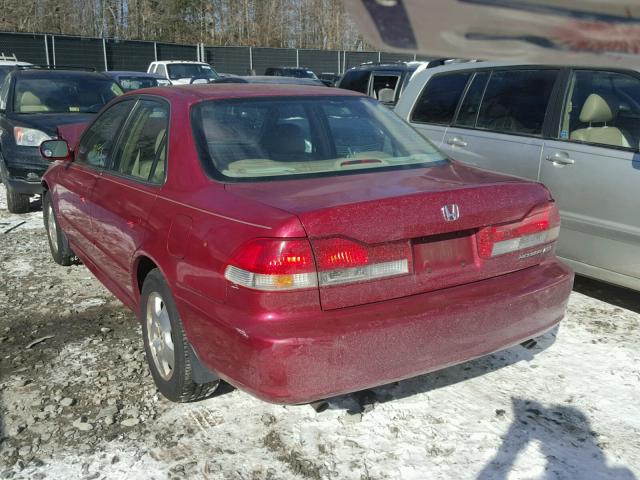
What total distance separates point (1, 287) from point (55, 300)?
2.01 feet

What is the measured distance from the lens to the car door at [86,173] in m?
4.22

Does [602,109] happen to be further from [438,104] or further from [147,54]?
[147,54]

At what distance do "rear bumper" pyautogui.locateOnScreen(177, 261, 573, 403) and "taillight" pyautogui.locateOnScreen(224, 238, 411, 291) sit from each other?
14cm

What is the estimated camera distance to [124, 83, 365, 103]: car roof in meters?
3.56

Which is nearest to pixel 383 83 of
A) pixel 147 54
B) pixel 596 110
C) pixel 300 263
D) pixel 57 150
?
pixel 596 110

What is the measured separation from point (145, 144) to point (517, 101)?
2865 millimetres

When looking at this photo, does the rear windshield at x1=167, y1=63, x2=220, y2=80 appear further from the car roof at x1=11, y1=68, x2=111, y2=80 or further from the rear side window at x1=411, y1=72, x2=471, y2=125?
the rear side window at x1=411, y1=72, x2=471, y2=125

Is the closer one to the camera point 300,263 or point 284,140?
point 300,263

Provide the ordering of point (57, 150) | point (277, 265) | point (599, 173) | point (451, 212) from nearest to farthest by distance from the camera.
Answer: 1. point (277, 265)
2. point (451, 212)
3. point (599, 173)
4. point (57, 150)

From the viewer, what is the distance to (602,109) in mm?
4562

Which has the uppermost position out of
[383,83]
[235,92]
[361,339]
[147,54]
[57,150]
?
[235,92]

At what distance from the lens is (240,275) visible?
2.61m

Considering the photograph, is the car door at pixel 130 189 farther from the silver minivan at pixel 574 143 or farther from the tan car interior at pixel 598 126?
the tan car interior at pixel 598 126

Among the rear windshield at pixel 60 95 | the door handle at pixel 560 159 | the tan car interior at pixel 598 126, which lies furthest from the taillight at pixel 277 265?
the rear windshield at pixel 60 95
